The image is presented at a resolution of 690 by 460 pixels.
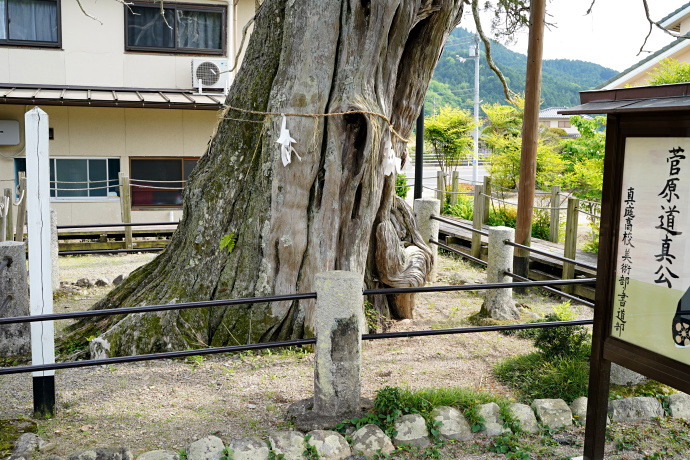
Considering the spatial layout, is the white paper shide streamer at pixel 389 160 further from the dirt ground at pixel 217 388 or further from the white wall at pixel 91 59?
the white wall at pixel 91 59

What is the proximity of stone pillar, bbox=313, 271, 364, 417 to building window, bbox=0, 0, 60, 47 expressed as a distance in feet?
39.0

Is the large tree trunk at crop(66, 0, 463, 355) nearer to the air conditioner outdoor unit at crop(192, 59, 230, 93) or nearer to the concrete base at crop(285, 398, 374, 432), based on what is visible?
the concrete base at crop(285, 398, 374, 432)

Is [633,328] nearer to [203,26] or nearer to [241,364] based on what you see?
[241,364]

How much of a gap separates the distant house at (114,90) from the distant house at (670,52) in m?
11.8

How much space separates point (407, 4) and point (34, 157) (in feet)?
A: 11.8

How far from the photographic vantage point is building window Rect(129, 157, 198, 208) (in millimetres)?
14859

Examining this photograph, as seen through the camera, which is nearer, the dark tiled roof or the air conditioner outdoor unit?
the air conditioner outdoor unit

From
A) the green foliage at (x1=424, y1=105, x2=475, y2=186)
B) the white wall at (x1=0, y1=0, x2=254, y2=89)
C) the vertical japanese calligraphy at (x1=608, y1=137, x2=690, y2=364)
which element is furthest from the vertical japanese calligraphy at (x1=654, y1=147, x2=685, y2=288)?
the green foliage at (x1=424, y1=105, x2=475, y2=186)

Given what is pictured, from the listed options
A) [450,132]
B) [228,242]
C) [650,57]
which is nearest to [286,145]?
[228,242]

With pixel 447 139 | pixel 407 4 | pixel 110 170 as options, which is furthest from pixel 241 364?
pixel 447 139

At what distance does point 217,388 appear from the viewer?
5.30 meters

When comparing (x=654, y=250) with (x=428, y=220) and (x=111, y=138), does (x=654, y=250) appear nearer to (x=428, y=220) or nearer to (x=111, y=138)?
(x=428, y=220)

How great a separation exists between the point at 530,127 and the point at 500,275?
112 inches

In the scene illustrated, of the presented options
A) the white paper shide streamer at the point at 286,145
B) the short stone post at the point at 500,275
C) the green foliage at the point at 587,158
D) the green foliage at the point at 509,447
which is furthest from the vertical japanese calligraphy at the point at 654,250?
the green foliage at the point at 587,158
